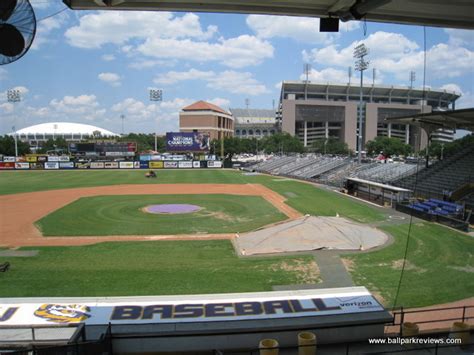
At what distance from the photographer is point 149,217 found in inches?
1025

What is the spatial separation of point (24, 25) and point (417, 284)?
10.3 meters

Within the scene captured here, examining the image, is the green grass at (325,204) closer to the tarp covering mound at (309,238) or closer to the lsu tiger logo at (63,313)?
the tarp covering mound at (309,238)

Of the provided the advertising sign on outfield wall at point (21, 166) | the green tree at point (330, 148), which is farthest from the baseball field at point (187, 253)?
the green tree at point (330, 148)

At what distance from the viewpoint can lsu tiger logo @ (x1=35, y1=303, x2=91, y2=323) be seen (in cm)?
788

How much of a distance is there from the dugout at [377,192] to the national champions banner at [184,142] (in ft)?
162

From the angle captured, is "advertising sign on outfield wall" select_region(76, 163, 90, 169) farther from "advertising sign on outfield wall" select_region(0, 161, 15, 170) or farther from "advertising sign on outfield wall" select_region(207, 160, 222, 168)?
"advertising sign on outfield wall" select_region(207, 160, 222, 168)

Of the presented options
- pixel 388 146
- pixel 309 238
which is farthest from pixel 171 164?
pixel 309 238

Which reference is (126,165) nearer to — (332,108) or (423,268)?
(423,268)

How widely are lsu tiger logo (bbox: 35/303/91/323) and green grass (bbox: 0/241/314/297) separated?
432cm

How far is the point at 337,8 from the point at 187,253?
13.1m

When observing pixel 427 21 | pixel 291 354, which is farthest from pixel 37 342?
pixel 427 21

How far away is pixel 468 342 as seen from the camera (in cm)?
672

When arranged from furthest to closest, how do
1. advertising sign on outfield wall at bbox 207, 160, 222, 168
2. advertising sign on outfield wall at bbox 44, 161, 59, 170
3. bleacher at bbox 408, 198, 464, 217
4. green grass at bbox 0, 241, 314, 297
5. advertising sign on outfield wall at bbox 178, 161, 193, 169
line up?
advertising sign on outfield wall at bbox 207, 160, 222, 168, advertising sign on outfield wall at bbox 178, 161, 193, 169, advertising sign on outfield wall at bbox 44, 161, 59, 170, bleacher at bbox 408, 198, 464, 217, green grass at bbox 0, 241, 314, 297

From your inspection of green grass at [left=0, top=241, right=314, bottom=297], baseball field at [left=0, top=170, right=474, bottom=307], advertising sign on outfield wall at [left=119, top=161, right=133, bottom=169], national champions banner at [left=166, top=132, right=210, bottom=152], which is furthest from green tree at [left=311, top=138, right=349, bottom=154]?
green grass at [left=0, top=241, right=314, bottom=297]
